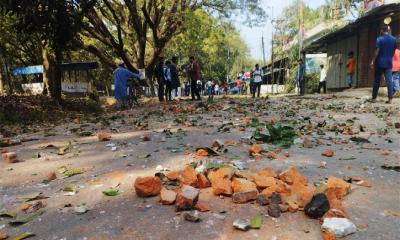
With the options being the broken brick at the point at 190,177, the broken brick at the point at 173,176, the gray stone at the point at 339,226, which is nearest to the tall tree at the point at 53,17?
the broken brick at the point at 173,176

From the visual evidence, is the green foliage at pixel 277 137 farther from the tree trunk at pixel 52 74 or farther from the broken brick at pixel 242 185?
the tree trunk at pixel 52 74

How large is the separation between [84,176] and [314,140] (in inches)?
108

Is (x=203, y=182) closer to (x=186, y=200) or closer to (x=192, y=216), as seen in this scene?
(x=186, y=200)

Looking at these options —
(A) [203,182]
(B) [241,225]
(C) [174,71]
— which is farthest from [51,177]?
(C) [174,71]

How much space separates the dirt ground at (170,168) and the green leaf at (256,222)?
31 millimetres

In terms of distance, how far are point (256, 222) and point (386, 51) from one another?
26.9 feet

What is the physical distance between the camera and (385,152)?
4230mm

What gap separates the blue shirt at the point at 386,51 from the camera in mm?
9273

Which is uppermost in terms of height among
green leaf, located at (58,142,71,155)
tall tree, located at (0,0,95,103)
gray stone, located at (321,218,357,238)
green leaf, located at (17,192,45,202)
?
tall tree, located at (0,0,95,103)

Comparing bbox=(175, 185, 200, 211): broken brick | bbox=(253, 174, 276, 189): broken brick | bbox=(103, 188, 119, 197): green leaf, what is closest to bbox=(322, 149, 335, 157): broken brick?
bbox=(253, 174, 276, 189): broken brick

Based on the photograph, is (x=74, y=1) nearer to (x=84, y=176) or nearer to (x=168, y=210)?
(x=84, y=176)

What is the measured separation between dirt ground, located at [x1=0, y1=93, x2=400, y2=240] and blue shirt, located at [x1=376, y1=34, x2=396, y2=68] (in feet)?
11.8

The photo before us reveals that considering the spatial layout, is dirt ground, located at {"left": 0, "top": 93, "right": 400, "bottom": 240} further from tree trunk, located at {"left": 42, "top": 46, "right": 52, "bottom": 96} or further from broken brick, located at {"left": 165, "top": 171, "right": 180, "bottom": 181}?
tree trunk, located at {"left": 42, "top": 46, "right": 52, "bottom": 96}

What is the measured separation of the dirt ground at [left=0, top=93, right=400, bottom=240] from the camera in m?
2.33
